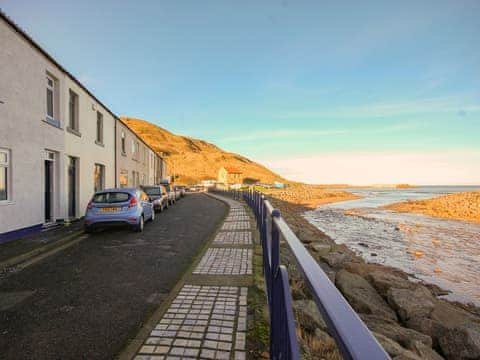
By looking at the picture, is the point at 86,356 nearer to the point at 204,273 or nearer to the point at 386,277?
the point at 204,273

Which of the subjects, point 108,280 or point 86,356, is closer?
point 86,356

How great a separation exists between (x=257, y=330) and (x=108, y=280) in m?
3.15

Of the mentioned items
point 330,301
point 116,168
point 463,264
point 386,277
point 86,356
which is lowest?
point 463,264

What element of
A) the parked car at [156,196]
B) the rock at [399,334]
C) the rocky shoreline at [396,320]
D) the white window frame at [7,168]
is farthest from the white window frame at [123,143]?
the rock at [399,334]

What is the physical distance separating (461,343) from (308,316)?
2549 millimetres

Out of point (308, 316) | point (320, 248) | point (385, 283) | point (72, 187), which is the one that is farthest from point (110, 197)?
point (385, 283)

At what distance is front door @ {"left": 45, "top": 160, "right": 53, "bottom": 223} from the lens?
10.8m

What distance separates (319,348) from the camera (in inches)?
123

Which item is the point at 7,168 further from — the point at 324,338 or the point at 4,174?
the point at 324,338

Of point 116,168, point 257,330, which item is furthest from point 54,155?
point 257,330

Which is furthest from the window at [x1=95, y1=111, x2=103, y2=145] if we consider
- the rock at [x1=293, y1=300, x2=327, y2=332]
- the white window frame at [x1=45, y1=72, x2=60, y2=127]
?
the rock at [x1=293, y1=300, x2=327, y2=332]

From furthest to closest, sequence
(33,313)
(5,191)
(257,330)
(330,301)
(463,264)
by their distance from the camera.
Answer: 1. (463,264)
2. (5,191)
3. (33,313)
4. (257,330)
5. (330,301)

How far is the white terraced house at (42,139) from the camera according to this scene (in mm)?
8328

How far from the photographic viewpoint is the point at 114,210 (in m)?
9.50
